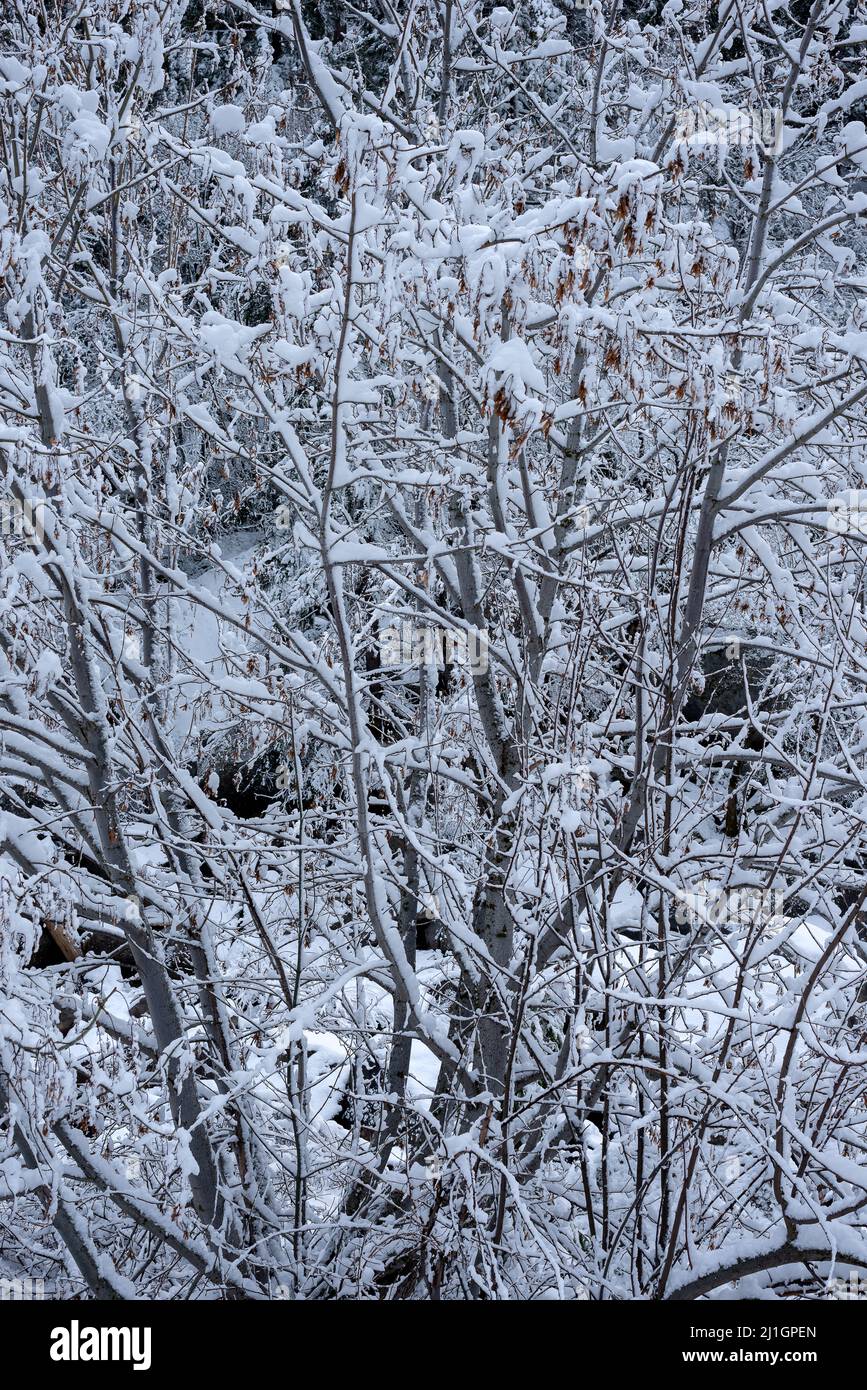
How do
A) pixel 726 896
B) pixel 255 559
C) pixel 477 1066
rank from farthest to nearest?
pixel 477 1066
pixel 255 559
pixel 726 896

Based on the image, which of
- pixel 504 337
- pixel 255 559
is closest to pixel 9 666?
pixel 255 559

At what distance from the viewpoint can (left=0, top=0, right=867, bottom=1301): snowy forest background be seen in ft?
9.72

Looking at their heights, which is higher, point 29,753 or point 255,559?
point 255,559

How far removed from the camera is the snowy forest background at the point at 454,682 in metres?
2.96

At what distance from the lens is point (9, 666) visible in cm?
400

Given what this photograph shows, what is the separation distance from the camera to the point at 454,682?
542cm
